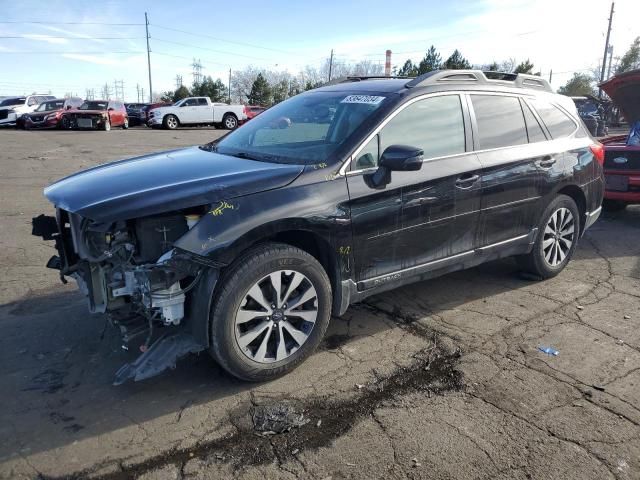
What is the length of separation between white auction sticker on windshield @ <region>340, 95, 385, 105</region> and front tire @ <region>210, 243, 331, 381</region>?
1348 millimetres

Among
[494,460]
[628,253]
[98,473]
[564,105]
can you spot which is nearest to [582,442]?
[494,460]

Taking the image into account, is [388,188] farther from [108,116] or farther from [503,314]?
[108,116]

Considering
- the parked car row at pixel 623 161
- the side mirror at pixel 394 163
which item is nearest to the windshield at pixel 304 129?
the side mirror at pixel 394 163

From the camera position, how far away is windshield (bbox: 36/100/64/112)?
2675 cm

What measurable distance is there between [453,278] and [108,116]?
24996 mm

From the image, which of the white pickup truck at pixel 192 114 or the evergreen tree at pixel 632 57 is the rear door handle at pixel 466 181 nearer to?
the white pickup truck at pixel 192 114

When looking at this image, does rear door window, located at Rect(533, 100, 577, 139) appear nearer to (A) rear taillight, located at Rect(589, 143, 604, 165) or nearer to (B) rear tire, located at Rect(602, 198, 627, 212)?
(A) rear taillight, located at Rect(589, 143, 604, 165)

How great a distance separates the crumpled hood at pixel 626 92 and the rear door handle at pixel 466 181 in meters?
5.37

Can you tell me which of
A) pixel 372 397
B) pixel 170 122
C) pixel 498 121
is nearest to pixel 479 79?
pixel 498 121

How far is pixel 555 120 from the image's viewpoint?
4.93 m

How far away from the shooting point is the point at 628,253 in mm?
6043

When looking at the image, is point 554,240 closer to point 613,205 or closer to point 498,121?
point 498,121

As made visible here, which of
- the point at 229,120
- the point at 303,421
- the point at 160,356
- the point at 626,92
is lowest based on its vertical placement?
the point at 303,421

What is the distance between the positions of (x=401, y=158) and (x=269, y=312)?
131cm
